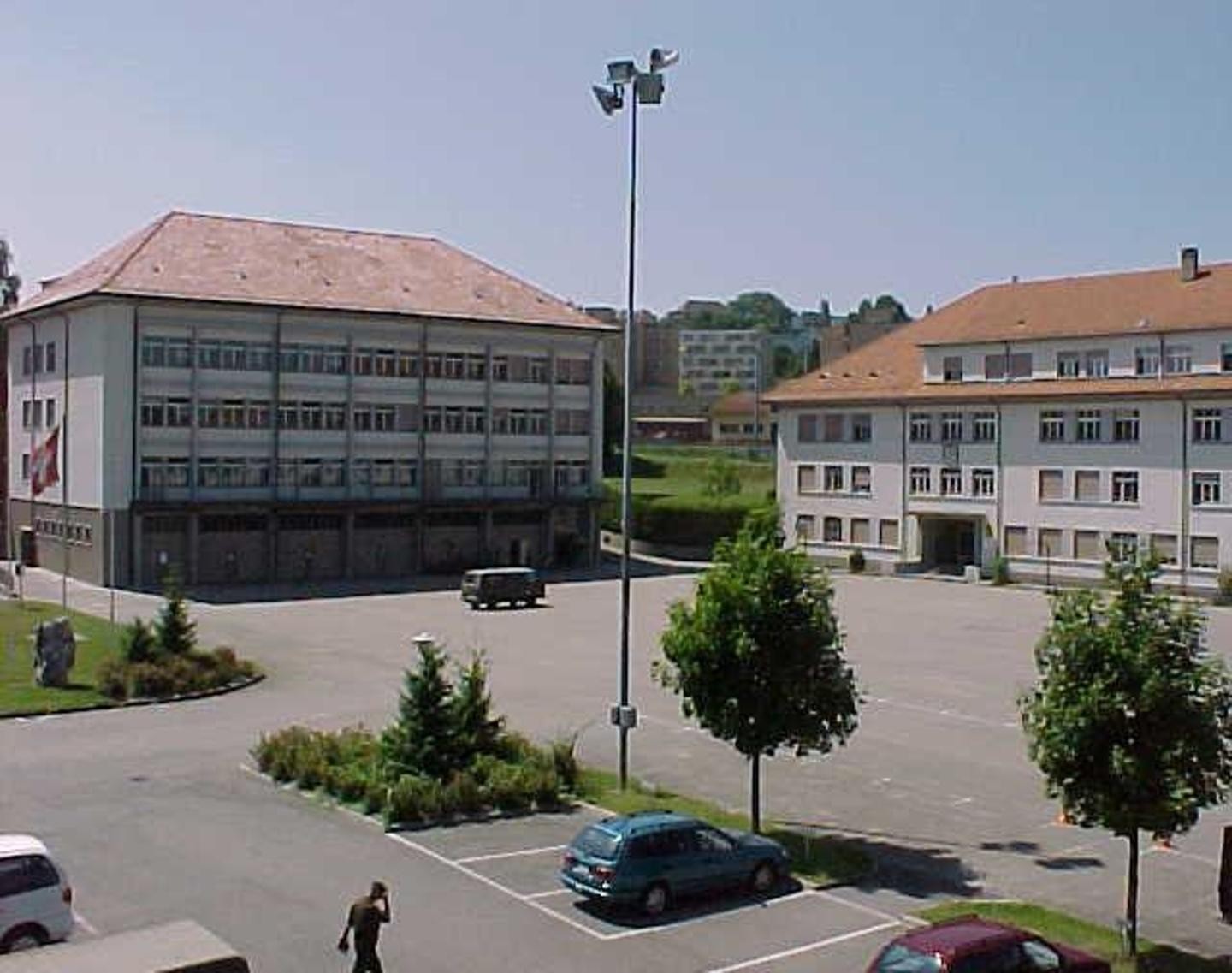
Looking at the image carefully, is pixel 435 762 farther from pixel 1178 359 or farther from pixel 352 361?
pixel 1178 359

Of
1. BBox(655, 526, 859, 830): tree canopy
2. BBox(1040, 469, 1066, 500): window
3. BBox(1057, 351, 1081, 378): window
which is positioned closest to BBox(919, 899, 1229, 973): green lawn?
BBox(655, 526, 859, 830): tree canopy

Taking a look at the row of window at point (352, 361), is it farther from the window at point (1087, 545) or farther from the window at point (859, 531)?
the window at point (1087, 545)

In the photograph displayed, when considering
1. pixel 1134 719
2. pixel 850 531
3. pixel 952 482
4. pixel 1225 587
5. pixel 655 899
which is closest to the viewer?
pixel 1134 719

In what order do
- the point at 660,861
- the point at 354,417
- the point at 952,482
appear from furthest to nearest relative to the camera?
the point at 952,482, the point at 354,417, the point at 660,861

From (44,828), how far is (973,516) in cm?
5222

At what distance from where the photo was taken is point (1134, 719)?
17062 mm

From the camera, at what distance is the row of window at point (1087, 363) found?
6188 centimetres

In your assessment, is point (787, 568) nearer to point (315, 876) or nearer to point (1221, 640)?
point (315, 876)

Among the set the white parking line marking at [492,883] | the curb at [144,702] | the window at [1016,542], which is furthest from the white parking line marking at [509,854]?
the window at [1016,542]

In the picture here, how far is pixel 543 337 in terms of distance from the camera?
70562 mm

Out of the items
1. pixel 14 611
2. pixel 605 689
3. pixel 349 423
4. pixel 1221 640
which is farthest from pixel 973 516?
pixel 14 611

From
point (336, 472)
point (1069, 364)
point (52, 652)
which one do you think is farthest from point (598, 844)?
point (1069, 364)

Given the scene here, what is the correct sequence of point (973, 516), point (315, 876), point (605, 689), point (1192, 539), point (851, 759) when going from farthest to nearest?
1. point (973, 516)
2. point (1192, 539)
3. point (605, 689)
4. point (851, 759)
5. point (315, 876)

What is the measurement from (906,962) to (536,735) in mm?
16783
